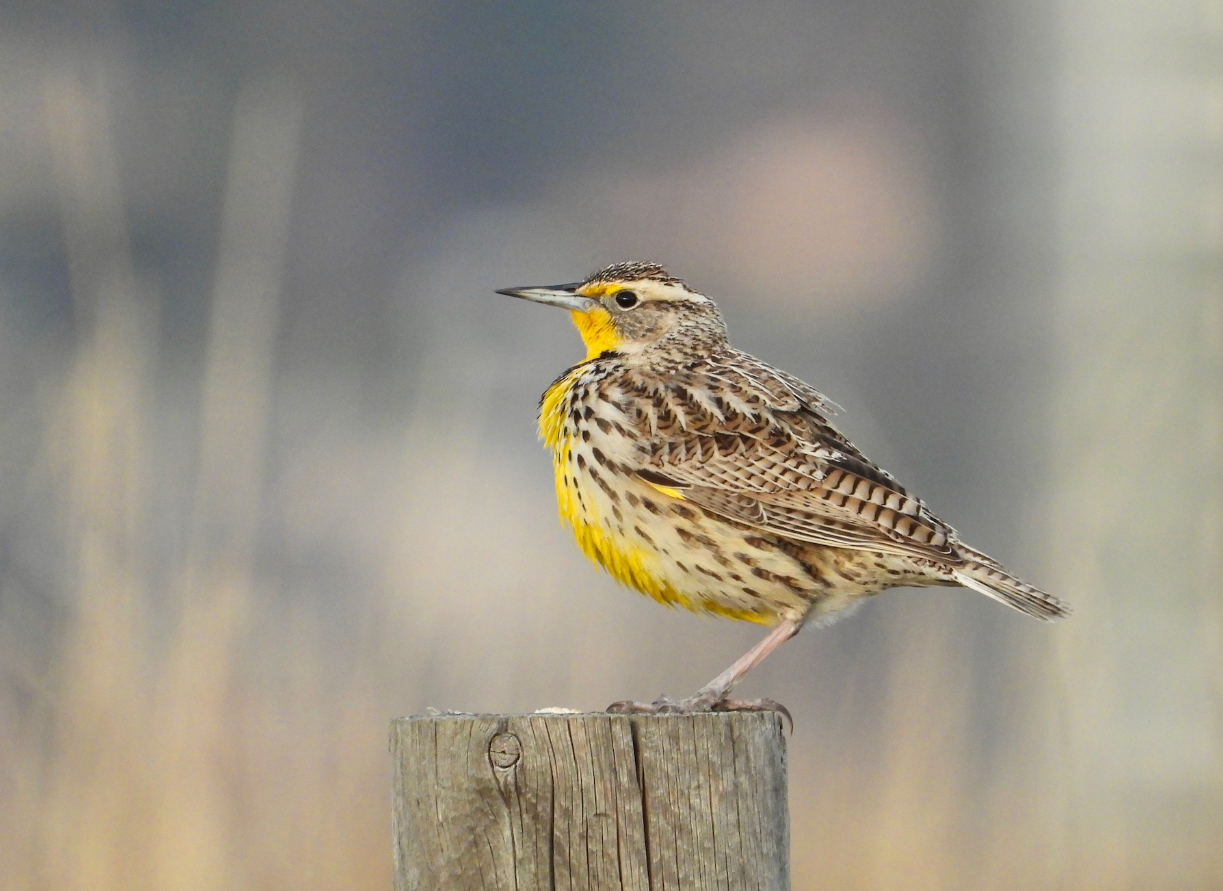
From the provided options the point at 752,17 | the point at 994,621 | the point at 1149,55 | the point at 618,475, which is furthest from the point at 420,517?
the point at 752,17

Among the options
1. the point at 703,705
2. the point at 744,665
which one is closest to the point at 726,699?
the point at 703,705

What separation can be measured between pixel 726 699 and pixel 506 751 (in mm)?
660

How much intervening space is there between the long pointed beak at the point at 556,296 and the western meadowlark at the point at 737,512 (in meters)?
0.01

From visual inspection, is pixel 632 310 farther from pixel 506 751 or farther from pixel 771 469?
pixel 506 751

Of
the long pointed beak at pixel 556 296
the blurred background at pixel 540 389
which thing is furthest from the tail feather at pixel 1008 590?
the long pointed beak at pixel 556 296

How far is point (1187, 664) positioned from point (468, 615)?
2452mm

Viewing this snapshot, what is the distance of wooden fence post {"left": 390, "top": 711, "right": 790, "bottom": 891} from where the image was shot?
4.79ft

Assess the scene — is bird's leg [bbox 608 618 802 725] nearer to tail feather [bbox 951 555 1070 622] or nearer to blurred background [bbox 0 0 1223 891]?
tail feather [bbox 951 555 1070 622]

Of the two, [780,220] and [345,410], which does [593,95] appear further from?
[345,410]

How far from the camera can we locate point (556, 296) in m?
2.51

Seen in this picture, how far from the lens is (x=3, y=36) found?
6250mm

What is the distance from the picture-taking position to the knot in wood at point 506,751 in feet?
4.81

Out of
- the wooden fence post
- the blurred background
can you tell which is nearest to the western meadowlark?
the blurred background

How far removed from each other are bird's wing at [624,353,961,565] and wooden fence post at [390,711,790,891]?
0.77 meters
